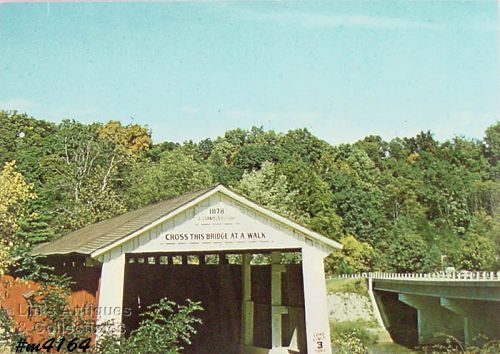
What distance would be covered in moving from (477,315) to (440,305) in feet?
22.5

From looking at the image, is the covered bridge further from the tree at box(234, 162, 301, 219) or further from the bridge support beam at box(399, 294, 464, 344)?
the tree at box(234, 162, 301, 219)

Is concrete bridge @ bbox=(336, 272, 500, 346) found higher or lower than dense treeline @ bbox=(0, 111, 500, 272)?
lower

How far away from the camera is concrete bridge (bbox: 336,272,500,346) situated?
103 feet

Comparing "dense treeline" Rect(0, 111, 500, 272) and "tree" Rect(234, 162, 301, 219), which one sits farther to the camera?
"tree" Rect(234, 162, 301, 219)

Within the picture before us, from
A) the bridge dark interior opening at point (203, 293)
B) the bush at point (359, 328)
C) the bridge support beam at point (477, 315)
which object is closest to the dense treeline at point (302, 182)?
the bridge dark interior opening at point (203, 293)

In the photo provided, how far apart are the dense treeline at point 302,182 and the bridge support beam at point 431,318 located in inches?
380

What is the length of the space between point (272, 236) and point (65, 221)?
26.6 metres

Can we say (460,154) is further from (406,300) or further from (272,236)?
(272,236)

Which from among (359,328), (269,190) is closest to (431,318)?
(359,328)

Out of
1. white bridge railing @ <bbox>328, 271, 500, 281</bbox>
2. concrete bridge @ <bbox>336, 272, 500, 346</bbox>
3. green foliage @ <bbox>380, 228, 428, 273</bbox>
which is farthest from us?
green foliage @ <bbox>380, 228, 428, 273</bbox>

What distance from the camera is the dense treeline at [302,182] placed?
43.6 meters

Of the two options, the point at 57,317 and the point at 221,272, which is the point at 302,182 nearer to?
the point at 221,272

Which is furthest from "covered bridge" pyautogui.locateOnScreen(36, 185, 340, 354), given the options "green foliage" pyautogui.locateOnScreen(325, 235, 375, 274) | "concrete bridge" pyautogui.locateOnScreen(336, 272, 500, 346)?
"green foliage" pyautogui.locateOnScreen(325, 235, 375, 274)

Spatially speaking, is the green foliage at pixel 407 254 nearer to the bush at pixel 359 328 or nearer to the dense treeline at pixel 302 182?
the dense treeline at pixel 302 182
